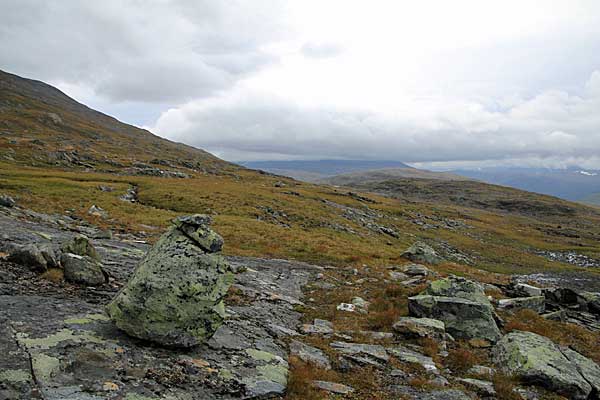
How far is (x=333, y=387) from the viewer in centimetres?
1165

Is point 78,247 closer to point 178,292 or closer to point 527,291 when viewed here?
point 178,292

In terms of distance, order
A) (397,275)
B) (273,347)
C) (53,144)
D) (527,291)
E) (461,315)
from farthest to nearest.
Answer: (53,144)
(397,275)
(527,291)
(461,315)
(273,347)

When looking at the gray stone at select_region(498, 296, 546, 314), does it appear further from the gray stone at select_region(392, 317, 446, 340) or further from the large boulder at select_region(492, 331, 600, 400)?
the gray stone at select_region(392, 317, 446, 340)

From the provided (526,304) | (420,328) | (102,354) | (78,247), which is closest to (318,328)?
(420,328)

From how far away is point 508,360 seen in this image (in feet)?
49.7

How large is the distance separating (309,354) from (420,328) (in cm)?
610

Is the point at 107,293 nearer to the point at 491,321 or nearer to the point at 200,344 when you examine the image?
the point at 200,344

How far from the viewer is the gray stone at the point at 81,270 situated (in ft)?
49.2

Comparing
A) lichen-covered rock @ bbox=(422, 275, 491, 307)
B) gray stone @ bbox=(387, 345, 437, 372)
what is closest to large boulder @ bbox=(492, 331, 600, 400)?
gray stone @ bbox=(387, 345, 437, 372)

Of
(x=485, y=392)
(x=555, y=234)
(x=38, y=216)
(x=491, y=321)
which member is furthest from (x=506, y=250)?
(x=38, y=216)

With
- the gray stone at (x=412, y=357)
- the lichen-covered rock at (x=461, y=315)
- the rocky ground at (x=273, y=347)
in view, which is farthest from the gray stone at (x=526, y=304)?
the gray stone at (x=412, y=357)

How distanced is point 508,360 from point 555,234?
13148 centimetres

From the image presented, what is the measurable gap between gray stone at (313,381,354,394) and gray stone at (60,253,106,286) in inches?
389

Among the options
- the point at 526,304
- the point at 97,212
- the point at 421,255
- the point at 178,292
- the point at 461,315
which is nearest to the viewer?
the point at 178,292
